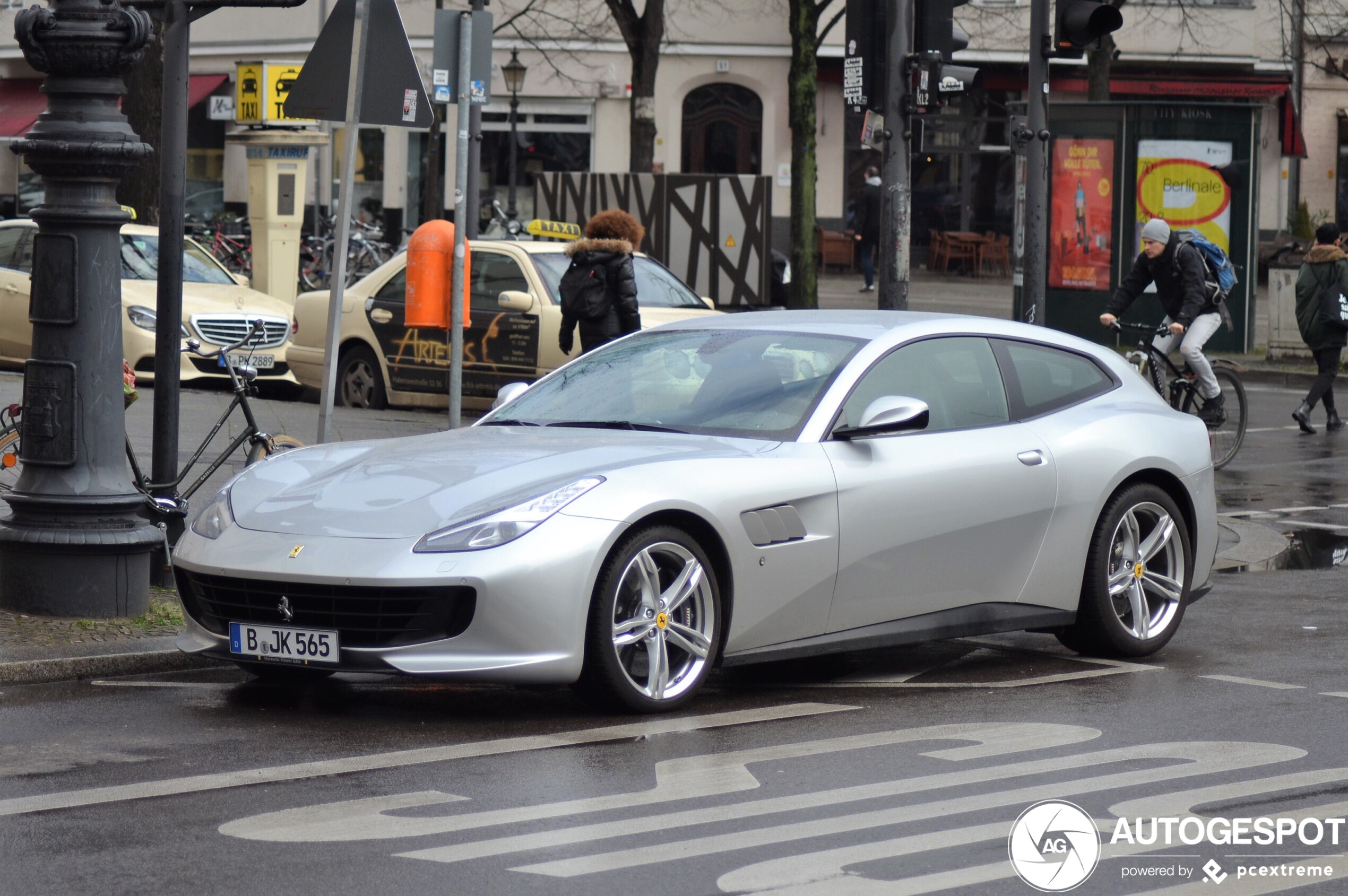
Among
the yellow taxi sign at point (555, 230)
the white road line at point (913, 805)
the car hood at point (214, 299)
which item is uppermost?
the yellow taxi sign at point (555, 230)

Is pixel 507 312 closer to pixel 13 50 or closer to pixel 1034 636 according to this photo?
pixel 1034 636

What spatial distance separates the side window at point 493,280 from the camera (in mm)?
17469

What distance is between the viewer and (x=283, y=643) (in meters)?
6.57

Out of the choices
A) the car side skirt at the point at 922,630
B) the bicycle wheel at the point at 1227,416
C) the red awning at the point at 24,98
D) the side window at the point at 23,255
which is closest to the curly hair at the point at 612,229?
the bicycle wheel at the point at 1227,416

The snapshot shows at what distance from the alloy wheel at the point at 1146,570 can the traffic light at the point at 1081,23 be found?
7.25 metres

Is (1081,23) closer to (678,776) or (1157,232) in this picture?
(1157,232)

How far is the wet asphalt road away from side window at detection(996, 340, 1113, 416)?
1.02 m

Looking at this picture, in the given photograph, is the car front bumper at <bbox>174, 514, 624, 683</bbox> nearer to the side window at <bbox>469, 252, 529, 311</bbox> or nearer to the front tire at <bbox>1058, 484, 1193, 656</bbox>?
the front tire at <bbox>1058, 484, 1193, 656</bbox>

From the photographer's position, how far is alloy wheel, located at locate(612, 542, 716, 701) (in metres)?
6.60

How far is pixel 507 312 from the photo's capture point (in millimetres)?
17328

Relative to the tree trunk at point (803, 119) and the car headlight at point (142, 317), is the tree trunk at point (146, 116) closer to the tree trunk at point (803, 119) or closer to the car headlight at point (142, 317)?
the car headlight at point (142, 317)

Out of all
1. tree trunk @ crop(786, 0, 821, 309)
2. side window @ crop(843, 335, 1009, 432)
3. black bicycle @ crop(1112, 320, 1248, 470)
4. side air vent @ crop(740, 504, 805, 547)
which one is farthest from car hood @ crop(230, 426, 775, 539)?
tree trunk @ crop(786, 0, 821, 309)

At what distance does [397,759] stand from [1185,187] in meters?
21.5

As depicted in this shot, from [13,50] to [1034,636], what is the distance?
4613 cm
